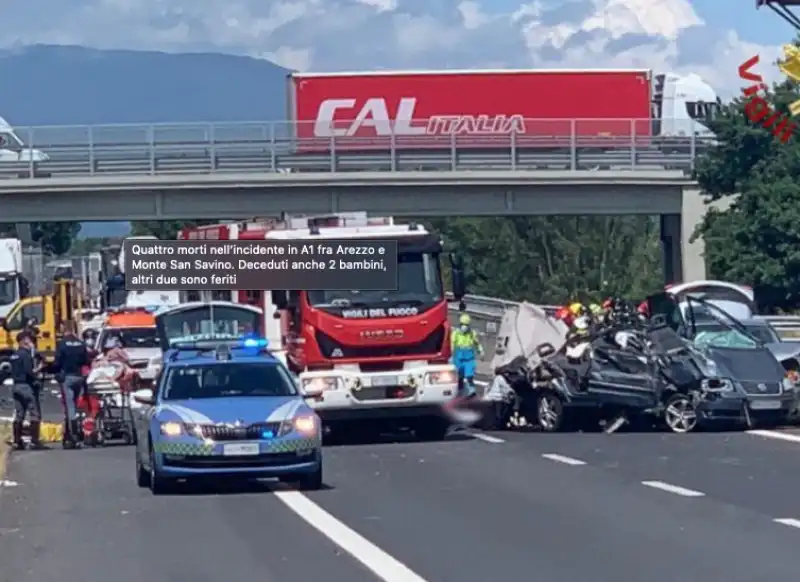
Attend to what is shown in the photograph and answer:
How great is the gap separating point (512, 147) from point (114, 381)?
27197 millimetres

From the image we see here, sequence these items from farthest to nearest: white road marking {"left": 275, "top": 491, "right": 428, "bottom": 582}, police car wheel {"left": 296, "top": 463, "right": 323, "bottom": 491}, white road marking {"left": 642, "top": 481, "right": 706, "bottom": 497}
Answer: police car wheel {"left": 296, "top": 463, "right": 323, "bottom": 491} < white road marking {"left": 642, "top": 481, "right": 706, "bottom": 497} < white road marking {"left": 275, "top": 491, "right": 428, "bottom": 582}

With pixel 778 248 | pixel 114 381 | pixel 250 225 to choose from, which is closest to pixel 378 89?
pixel 778 248

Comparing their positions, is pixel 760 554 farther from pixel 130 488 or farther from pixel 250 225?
pixel 250 225

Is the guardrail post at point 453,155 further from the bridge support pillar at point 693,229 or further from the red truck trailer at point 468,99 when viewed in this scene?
the bridge support pillar at point 693,229

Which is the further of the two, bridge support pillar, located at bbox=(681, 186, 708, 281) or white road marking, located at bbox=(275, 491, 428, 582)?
bridge support pillar, located at bbox=(681, 186, 708, 281)

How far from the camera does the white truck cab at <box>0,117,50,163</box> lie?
51.1m

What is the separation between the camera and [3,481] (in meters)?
20.5

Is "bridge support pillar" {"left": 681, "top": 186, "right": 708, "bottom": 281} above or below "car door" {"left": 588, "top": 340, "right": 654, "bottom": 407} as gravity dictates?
above

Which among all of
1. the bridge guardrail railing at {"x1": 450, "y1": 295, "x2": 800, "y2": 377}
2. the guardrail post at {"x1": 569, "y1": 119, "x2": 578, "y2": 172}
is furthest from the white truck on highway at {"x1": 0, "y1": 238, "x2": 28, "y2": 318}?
the guardrail post at {"x1": 569, "y1": 119, "x2": 578, "y2": 172}

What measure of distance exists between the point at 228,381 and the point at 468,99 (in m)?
36.1

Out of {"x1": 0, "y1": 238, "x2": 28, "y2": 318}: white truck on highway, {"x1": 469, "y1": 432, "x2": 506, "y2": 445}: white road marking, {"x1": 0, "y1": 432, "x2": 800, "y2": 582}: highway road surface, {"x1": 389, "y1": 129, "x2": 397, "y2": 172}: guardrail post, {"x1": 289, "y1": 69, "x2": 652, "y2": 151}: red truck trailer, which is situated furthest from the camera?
{"x1": 289, "y1": 69, "x2": 652, "y2": 151}: red truck trailer

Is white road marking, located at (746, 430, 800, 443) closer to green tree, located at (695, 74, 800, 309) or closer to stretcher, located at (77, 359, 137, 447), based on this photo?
stretcher, located at (77, 359, 137, 447)

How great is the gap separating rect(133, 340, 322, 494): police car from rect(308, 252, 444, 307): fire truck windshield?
19.0ft
